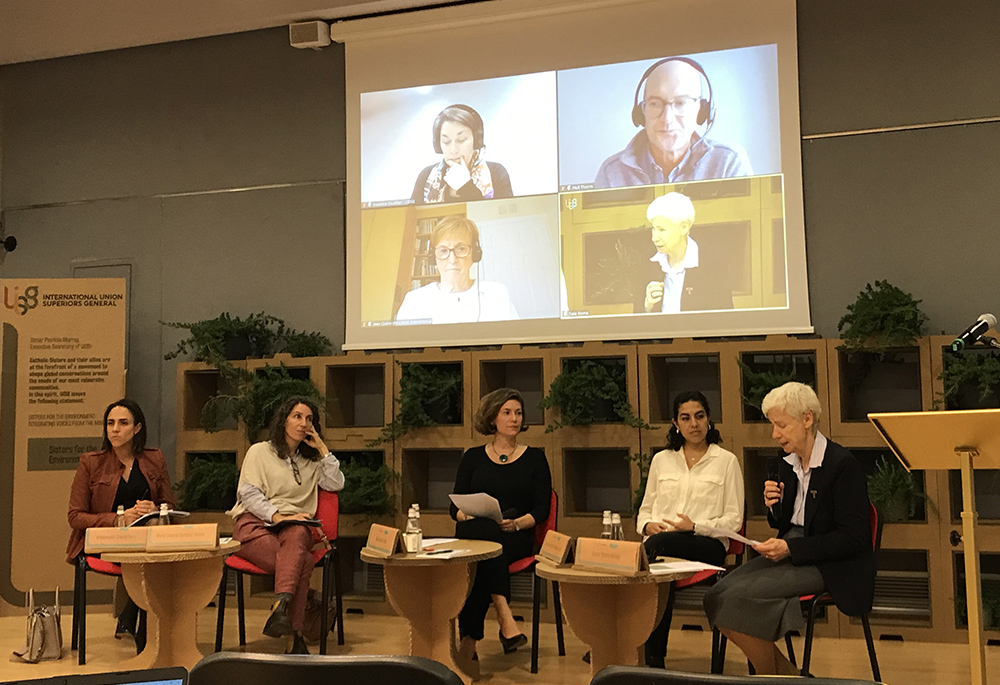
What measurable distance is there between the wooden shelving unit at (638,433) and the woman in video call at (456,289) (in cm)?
26

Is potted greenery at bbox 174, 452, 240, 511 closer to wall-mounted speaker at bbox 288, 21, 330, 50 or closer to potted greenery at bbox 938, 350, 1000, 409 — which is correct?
wall-mounted speaker at bbox 288, 21, 330, 50

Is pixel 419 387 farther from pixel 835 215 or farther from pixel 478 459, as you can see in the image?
pixel 835 215

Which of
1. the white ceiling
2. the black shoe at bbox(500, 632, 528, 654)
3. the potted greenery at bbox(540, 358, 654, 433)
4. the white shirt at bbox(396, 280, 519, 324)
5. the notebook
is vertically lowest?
the black shoe at bbox(500, 632, 528, 654)

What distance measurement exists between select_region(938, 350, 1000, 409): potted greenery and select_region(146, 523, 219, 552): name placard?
3.54 meters

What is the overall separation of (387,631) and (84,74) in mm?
4800

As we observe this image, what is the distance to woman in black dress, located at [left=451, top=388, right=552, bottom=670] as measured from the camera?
14.2 ft

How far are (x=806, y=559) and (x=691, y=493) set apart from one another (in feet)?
3.16

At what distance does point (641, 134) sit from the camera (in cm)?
570

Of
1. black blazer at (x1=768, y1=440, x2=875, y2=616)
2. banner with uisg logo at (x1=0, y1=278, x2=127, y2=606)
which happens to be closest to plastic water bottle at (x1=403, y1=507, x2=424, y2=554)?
black blazer at (x1=768, y1=440, x2=875, y2=616)

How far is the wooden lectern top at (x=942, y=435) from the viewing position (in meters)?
2.73

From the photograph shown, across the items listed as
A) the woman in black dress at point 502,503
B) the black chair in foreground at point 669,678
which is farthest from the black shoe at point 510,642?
the black chair in foreground at point 669,678

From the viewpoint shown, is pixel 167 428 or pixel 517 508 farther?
pixel 167 428

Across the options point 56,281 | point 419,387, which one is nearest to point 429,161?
point 419,387

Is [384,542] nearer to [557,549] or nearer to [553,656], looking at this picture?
[557,549]
